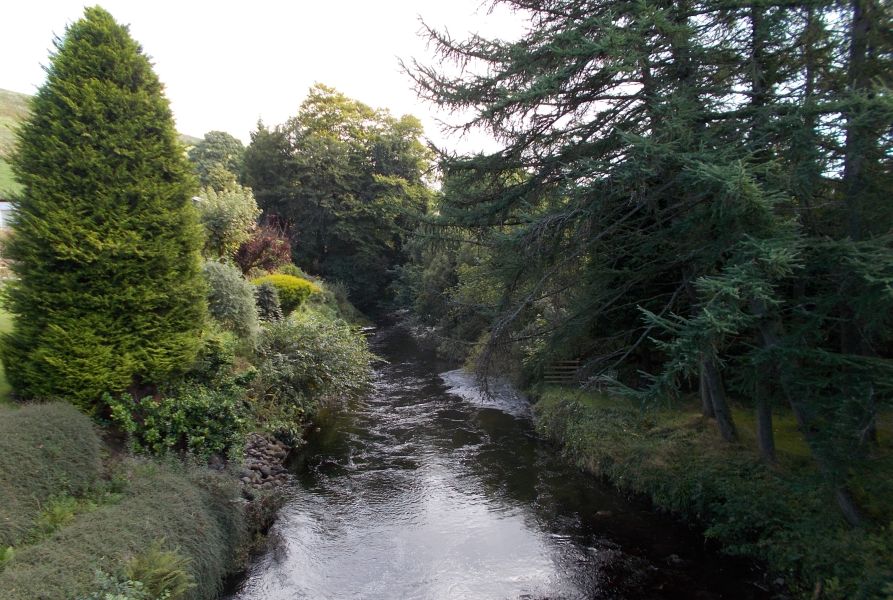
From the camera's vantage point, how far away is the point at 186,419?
8.59 m

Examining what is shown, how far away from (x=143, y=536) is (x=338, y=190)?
34.9 metres

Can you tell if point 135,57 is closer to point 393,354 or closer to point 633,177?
point 633,177

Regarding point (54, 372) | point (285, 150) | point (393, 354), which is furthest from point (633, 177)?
point (285, 150)

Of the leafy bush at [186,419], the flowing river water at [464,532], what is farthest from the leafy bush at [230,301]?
the flowing river water at [464,532]

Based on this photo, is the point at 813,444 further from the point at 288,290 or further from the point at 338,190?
the point at 338,190

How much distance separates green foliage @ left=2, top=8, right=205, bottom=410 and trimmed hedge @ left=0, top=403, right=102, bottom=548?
974 mm

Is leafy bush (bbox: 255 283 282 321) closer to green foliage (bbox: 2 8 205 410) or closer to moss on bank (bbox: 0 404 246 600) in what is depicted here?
green foliage (bbox: 2 8 205 410)

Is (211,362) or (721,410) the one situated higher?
(211,362)

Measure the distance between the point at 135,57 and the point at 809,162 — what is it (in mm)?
10032

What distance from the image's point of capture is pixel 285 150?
1567 inches

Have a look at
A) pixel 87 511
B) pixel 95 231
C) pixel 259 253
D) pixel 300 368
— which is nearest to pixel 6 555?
pixel 87 511

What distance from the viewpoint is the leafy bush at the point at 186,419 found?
26.6 feet

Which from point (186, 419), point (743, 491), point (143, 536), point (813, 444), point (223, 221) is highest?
point (223, 221)

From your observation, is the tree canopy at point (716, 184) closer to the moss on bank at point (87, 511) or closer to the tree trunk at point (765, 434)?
the tree trunk at point (765, 434)
